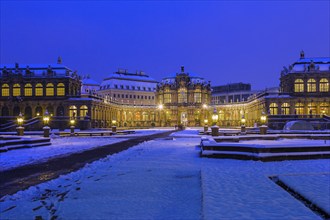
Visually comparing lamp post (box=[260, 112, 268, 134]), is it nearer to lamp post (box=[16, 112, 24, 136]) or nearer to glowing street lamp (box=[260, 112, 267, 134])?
glowing street lamp (box=[260, 112, 267, 134])

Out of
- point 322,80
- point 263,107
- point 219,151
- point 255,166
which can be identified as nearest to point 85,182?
point 255,166

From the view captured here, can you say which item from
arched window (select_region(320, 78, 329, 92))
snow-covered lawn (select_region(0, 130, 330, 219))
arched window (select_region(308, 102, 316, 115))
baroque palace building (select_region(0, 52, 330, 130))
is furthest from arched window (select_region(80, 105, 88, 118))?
snow-covered lawn (select_region(0, 130, 330, 219))

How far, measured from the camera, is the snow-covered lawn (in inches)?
358

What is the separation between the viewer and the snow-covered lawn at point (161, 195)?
358 inches

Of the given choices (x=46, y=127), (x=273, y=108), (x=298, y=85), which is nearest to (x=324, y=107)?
(x=298, y=85)

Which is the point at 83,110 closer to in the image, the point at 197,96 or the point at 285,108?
the point at 197,96

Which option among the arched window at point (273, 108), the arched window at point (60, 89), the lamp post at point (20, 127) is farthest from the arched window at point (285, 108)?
the lamp post at point (20, 127)

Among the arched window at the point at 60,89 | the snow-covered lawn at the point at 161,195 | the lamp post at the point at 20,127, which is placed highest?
the arched window at the point at 60,89

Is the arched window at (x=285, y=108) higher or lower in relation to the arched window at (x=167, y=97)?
lower

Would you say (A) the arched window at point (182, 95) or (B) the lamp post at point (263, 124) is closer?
(B) the lamp post at point (263, 124)

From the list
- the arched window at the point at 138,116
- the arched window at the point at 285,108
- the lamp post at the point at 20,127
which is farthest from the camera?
the arched window at the point at 138,116

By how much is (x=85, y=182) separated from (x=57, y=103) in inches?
2963

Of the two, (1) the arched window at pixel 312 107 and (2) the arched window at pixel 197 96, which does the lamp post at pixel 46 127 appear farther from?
(2) the arched window at pixel 197 96

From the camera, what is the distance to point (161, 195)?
36.9 feet
